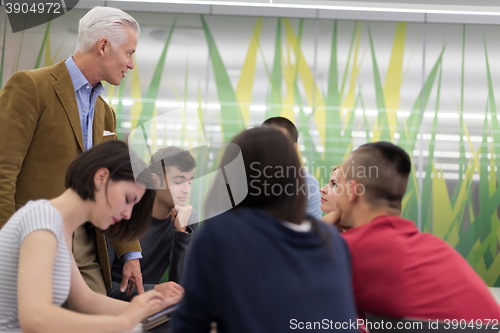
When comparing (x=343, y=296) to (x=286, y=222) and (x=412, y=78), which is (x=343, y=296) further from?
(x=412, y=78)

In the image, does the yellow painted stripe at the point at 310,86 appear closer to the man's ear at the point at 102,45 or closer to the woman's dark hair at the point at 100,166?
the man's ear at the point at 102,45

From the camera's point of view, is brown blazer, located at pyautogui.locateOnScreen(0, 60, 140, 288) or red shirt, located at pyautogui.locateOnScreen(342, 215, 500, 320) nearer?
red shirt, located at pyautogui.locateOnScreen(342, 215, 500, 320)

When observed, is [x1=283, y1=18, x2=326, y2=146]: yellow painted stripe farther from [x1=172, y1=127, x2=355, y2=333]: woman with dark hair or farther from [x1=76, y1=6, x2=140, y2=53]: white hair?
[x1=172, y1=127, x2=355, y2=333]: woman with dark hair

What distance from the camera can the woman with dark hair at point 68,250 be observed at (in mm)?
1094

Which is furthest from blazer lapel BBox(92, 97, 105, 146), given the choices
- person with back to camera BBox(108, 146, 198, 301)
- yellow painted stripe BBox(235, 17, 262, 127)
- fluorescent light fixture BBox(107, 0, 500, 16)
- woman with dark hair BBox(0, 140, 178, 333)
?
fluorescent light fixture BBox(107, 0, 500, 16)

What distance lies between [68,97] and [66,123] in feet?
0.35

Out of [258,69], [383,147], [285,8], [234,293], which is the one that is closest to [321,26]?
[285,8]

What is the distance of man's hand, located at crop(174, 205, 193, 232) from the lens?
241 cm

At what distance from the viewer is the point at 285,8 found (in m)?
5.04

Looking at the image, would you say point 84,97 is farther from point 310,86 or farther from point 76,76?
point 310,86

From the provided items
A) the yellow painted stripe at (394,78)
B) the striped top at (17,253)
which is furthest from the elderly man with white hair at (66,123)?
the yellow painted stripe at (394,78)

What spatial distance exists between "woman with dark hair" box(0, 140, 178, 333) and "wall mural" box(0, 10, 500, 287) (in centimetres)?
367

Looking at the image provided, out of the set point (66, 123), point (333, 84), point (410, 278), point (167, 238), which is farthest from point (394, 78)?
point (410, 278)

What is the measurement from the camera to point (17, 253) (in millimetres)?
1175
